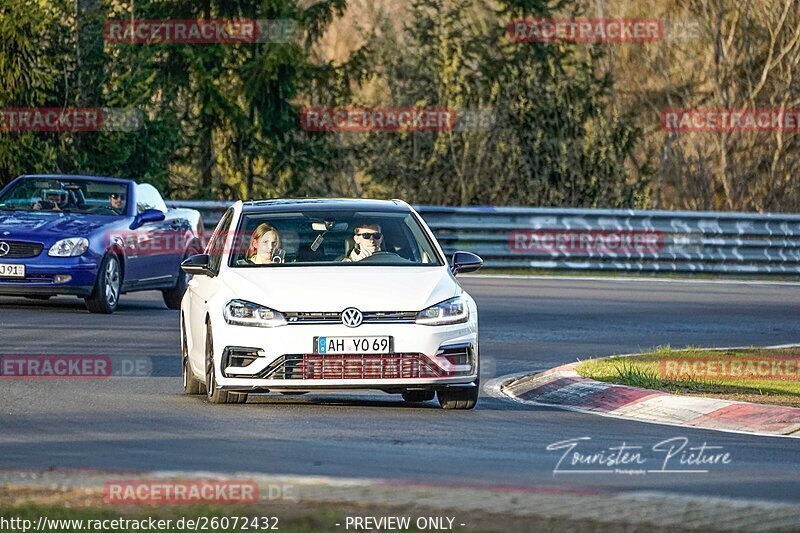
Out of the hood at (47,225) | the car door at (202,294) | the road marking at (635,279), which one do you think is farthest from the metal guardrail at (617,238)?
the car door at (202,294)

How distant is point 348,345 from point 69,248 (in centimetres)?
896

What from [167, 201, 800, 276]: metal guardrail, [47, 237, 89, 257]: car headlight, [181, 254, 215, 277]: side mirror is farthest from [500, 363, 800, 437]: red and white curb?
[167, 201, 800, 276]: metal guardrail

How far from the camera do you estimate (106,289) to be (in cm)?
2116

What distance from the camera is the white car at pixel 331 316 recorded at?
12.3 m

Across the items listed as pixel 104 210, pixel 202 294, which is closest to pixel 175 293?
pixel 104 210

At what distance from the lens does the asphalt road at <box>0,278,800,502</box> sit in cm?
948

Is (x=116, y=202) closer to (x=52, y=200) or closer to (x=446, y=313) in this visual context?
(x=52, y=200)

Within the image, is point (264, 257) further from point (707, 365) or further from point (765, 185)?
point (765, 185)

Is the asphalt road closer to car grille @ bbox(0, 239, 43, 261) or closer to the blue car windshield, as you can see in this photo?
car grille @ bbox(0, 239, 43, 261)

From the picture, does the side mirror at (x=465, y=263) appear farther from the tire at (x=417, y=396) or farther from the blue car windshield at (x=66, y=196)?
the blue car windshield at (x=66, y=196)

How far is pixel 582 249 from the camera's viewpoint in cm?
3136

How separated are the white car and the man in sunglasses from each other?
27.8ft

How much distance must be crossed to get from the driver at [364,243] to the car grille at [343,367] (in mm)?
1334

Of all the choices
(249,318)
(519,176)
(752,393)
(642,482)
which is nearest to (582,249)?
(519,176)
